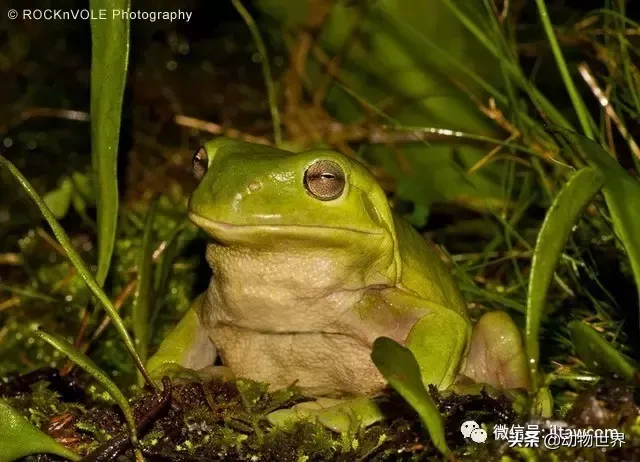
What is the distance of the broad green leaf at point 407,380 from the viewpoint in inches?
56.1

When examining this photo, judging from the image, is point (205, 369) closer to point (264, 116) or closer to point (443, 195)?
point (443, 195)

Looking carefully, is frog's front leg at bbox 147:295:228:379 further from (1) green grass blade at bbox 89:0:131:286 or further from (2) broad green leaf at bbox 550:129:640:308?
(2) broad green leaf at bbox 550:129:640:308

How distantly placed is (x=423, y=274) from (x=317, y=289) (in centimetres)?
30

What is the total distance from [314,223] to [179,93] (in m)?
2.69

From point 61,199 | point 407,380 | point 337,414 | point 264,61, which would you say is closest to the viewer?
point 407,380

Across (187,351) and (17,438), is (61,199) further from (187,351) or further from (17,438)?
(17,438)

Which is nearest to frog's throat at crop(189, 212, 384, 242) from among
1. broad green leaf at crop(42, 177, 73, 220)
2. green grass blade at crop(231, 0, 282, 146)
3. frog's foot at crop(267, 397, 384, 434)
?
frog's foot at crop(267, 397, 384, 434)

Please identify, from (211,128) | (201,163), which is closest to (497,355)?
(201,163)

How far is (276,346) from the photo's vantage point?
2021mm

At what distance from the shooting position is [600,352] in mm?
1620

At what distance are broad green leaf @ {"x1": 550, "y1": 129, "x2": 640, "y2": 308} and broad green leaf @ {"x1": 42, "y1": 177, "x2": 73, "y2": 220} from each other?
2185mm

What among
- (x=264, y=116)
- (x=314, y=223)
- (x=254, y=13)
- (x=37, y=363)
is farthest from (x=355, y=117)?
(x=314, y=223)

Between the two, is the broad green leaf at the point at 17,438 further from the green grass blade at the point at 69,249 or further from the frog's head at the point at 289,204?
the frog's head at the point at 289,204

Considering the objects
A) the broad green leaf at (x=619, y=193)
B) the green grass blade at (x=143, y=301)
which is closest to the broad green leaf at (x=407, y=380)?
the broad green leaf at (x=619, y=193)
